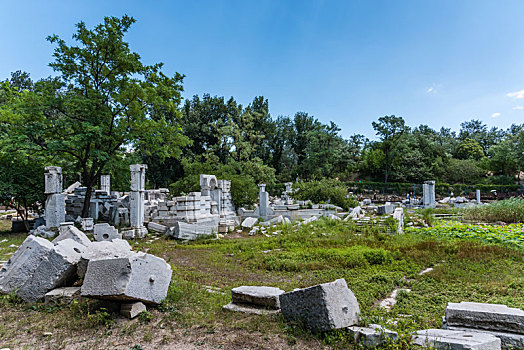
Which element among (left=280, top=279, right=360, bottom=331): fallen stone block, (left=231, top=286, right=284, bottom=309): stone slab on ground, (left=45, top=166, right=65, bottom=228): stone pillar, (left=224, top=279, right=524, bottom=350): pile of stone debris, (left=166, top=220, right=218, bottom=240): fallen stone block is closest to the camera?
(left=224, top=279, right=524, bottom=350): pile of stone debris

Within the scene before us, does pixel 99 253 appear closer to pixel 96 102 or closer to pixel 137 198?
pixel 137 198

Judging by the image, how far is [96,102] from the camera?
45.6 feet

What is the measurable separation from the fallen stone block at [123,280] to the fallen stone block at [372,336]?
2.75 m

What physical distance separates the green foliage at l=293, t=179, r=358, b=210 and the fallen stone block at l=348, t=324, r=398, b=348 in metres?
17.6

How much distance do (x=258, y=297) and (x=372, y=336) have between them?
1683 mm

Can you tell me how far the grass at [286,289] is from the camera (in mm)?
3760

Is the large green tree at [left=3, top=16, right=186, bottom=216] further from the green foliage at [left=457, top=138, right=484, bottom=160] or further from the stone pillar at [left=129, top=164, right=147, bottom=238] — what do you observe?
the green foliage at [left=457, top=138, right=484, bottom=160]

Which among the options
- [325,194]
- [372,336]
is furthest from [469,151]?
[372,336]

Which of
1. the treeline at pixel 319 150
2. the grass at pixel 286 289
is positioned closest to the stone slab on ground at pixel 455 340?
the grass at pixel 286 289

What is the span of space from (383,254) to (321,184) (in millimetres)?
14728

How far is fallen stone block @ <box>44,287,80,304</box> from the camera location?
15.5ft

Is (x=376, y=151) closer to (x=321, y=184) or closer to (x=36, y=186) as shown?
(x=321, y=184)

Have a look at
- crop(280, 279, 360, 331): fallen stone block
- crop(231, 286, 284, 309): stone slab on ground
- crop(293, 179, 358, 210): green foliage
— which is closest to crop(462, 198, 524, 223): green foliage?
crop(293, 179, 358, 210): green foliage

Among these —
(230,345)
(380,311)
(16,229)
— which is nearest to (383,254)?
(380,311)
